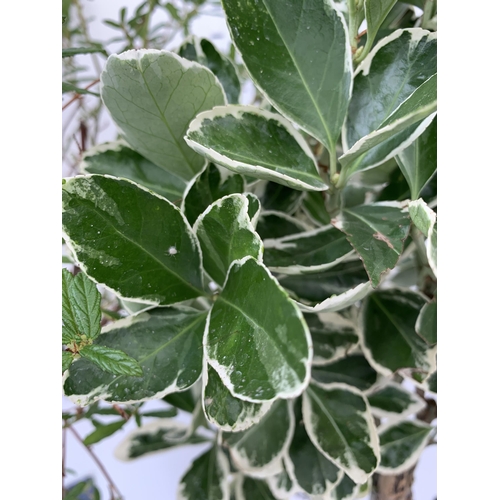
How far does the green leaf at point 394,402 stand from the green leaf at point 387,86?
0.81ft

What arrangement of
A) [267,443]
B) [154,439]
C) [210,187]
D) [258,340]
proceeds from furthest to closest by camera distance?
[154,439], [267,443], [210,187], [258,340]

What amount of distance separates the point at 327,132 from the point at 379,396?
285mm

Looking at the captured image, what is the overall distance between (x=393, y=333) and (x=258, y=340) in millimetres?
207

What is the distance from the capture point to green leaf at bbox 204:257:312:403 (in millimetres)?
177

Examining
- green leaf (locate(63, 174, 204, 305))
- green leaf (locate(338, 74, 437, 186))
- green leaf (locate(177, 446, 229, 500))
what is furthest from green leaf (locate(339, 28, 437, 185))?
green leaf (locate(177, 446, 229, 500))

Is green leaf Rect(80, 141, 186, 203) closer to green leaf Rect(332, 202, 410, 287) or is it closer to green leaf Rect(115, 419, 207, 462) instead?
green leaf Rect(332, 202, 410, 287)

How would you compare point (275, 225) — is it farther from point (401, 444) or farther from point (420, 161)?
point (401, 444)

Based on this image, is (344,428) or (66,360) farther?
(344,428)

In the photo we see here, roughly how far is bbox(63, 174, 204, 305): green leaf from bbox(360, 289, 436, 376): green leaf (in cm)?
17

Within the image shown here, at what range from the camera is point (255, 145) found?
28 cm

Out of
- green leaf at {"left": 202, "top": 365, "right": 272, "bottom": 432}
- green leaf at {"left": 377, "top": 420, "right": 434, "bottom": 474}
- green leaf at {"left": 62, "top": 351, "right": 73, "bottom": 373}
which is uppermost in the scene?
green leaf at {"left": 62, "top": 351, "right": 73, "bottom": 373}

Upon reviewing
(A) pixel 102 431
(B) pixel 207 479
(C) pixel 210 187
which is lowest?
(B) pixel 207 479

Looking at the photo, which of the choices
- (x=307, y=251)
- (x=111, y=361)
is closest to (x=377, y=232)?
(x=307, y=251)

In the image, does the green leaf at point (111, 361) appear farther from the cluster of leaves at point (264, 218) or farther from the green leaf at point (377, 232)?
the green leaf at point (377, 232)
